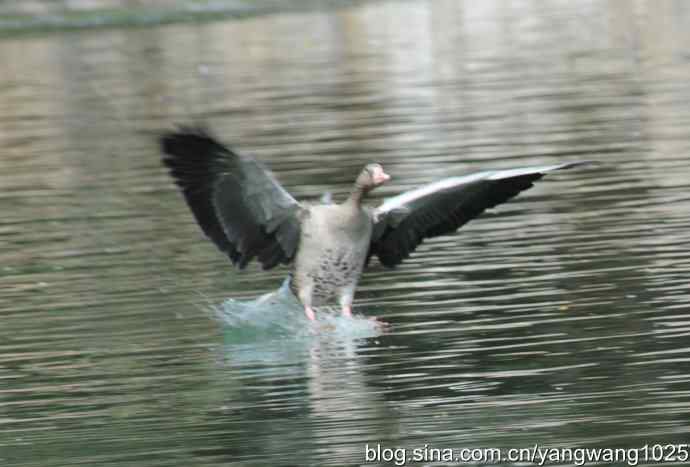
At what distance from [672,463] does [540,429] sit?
3.14ft

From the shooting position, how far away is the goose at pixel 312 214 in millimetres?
12805

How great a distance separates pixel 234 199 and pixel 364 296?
166 centimetres

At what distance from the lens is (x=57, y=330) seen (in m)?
13.3

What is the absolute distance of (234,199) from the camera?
42.9 feet

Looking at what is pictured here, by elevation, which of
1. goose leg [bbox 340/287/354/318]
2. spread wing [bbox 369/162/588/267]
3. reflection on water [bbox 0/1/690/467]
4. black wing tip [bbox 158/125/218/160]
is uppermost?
black wing tip [bbox 158/125/218/160]

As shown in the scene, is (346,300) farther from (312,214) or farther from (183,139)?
(183,139)

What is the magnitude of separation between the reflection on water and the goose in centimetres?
35

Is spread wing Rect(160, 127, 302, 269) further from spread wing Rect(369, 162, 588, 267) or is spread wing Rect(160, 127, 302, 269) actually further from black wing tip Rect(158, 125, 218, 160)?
spread wing Rect(369, 162, 588, 267)

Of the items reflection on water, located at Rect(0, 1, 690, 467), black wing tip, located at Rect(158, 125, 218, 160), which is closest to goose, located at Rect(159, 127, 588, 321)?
black wing tip, located at Rect(158, 125, 218, 160)

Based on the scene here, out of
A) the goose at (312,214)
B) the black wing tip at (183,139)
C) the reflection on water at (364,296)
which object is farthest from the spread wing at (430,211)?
the black wing tip at (183,139)

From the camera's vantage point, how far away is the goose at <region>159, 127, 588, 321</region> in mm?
12805

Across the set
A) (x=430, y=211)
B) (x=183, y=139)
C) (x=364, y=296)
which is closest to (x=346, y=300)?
(x=430, y=211)

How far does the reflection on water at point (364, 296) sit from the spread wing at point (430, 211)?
1.45 feet

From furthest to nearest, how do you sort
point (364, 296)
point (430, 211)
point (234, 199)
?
point (364, 296), point (430, 211), point (234, 199)
